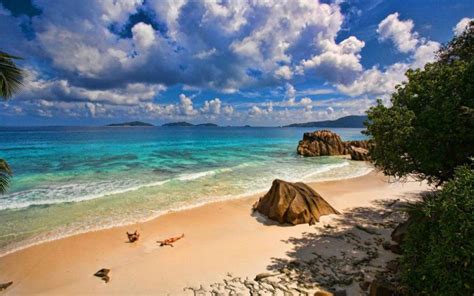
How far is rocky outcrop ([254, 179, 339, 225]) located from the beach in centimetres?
41

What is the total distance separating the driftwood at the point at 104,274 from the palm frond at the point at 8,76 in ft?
19.5

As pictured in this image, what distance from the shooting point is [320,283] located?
21.8 ft

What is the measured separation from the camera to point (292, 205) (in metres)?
11.2

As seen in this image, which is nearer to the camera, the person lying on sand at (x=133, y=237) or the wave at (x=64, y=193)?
the person lying on sand at (x=133, y=237)

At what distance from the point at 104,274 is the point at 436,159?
10.7 m

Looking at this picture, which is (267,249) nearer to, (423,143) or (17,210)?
(423,143)

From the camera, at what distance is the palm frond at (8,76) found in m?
6.62

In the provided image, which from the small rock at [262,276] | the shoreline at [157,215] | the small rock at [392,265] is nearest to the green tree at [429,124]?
the small rock at [392,265]

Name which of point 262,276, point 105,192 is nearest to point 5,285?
point 262,276

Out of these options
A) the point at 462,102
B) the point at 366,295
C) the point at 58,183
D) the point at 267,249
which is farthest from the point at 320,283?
the point at 58,183

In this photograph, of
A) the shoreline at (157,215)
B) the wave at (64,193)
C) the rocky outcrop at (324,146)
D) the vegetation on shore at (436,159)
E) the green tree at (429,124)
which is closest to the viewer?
the vegetation on shore at (436,159)

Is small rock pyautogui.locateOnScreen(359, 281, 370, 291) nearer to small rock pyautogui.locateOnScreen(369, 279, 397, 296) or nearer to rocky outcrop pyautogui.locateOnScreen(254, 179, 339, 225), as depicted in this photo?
small rock pyautogui.locateOnScreen(369, 279, 397, 296)

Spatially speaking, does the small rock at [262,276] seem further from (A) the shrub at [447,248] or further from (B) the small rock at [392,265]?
(A) the shrub at [447,248]

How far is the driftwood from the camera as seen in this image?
7289mm
